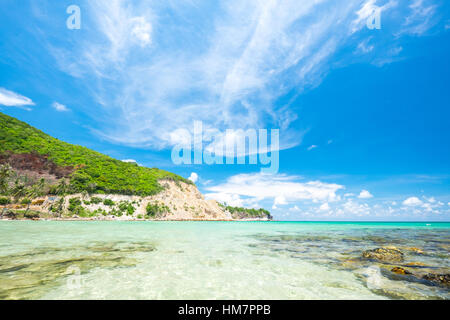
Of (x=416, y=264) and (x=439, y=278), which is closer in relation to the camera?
(x=439, y=278)

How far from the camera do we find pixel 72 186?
9106cm

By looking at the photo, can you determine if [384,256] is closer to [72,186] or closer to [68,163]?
[72,186]

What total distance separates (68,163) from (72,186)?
23529 millimetres

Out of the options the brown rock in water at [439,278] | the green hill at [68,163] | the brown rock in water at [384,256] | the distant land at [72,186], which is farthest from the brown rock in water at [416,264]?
the green hill at [68,163]

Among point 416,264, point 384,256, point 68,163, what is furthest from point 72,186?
point 416,264

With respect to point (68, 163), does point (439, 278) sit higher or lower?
lower

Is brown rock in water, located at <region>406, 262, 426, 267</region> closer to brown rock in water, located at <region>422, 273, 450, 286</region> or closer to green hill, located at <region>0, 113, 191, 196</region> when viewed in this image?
brown rock in water, located at <region>422, 273, 450, 286</region>

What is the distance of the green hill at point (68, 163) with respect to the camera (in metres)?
94.9

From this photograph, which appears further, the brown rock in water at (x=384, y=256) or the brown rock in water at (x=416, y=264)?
the brown rock in water at (x=384, y=256)

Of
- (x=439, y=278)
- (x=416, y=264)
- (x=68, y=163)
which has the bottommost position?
(x=416, y=264)

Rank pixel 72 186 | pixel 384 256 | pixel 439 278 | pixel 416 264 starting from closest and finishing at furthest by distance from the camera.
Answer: pixel 439 278 → pixel 416 264 → pixel 384 256 → pixel 72 186

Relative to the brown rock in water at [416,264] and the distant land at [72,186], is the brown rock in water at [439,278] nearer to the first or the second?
the brown rock in water at [416,264]

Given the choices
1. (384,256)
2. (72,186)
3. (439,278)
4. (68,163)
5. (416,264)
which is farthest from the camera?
(68,163)
